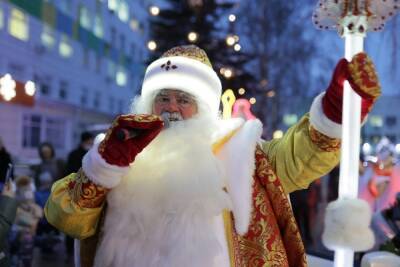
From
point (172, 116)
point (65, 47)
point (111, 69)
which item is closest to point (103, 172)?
point (172, 116)

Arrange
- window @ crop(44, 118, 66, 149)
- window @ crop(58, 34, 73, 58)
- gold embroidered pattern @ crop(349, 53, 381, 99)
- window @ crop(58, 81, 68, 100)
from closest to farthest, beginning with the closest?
gold embroidered pattern @ crop(349, 53, 381, 99), window @ crop(44, 118, 66, 149), window @ crop(58, 34, 73, 58), window @ crop(58, 81, 68, 100)

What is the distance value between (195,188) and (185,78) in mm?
572

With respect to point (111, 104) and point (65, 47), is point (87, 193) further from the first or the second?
point (111, 104)

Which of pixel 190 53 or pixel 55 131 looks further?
pixel 55 131

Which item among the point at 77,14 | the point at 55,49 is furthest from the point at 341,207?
the point at 77,14

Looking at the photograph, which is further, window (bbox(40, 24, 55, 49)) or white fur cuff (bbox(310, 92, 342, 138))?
window (bbox(40, 24, 55, 49))

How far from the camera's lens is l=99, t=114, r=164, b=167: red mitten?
1927 millimetres

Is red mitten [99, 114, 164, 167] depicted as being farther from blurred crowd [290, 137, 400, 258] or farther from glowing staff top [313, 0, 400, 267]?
blurred crowd [290, 137, 400, 258]

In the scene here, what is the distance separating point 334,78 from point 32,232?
485 cm

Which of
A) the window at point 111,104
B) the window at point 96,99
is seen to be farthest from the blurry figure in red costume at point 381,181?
the window at point 111,104

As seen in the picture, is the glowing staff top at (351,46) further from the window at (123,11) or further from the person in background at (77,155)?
the window at (123,11)

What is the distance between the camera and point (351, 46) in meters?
2.04

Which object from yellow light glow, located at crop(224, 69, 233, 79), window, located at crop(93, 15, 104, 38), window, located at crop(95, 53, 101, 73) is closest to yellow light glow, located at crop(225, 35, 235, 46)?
yellow light glow, located at crop(224, 69, 233, 79)

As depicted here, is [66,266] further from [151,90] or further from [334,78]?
[334,78]
